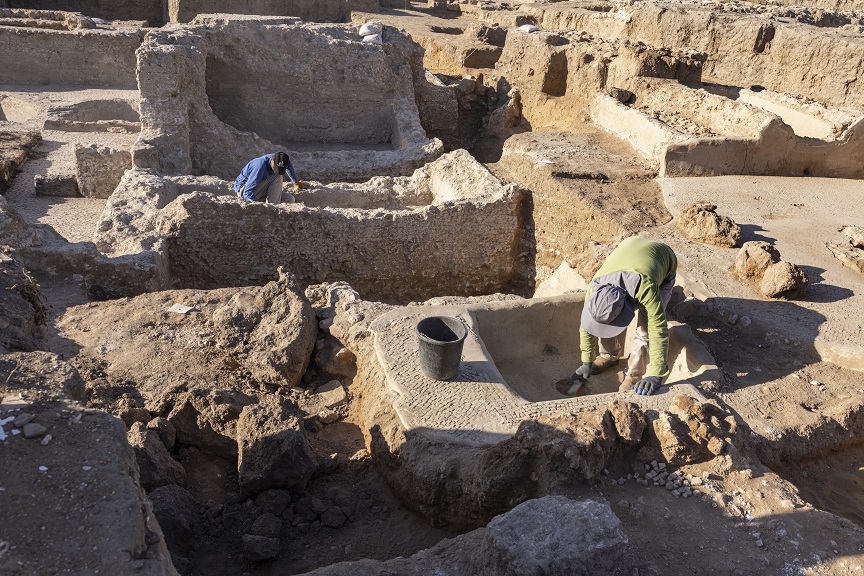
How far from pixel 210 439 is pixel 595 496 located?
246 centimetres

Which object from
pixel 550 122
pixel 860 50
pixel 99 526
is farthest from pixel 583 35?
pixel 99 526

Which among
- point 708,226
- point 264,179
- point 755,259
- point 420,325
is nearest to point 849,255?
point 755,259

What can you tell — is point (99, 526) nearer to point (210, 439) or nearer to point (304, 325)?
point (210, 439)

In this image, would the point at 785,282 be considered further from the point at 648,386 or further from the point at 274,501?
the point at 274,501

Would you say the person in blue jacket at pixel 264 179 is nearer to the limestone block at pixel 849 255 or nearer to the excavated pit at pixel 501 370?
the excavated pit at pixel 501 370

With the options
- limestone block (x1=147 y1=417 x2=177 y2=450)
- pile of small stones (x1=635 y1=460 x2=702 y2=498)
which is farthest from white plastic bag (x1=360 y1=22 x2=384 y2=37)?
pile of small stones (x1=635 y1=460 x2=702 y2=498)

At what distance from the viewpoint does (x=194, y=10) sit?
15719 mm

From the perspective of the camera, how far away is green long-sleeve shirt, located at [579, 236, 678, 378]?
15.6 feet

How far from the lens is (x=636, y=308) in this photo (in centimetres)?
493

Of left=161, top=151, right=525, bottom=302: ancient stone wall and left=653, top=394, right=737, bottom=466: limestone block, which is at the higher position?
left=653, top=394, right=737, bottom=466: limestone block

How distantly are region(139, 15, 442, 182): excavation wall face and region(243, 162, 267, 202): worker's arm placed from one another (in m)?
1.68

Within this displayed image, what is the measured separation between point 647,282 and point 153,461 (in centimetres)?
340

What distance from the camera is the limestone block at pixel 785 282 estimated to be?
18.8 feet

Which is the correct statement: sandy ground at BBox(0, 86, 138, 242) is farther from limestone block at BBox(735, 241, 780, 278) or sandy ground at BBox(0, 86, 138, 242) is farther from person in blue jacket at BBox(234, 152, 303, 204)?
limestone block at BBox(735, 241, 780, 278)
